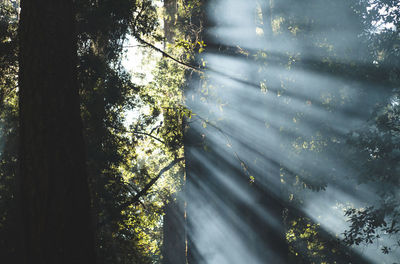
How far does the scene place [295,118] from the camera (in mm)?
10953

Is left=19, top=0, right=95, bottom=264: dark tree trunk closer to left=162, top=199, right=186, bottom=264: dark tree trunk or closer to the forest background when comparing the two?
the forest background

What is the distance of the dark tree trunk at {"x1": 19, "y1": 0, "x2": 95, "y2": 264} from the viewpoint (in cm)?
214

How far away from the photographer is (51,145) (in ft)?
7.70

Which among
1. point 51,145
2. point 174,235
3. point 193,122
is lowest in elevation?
point 51,145

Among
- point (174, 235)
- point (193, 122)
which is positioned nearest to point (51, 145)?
point (193, 122)

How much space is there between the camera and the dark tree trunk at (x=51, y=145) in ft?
7.02

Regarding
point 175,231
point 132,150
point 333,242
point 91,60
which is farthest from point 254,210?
point 175,231

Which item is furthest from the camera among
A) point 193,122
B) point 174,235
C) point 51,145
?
point 174,235

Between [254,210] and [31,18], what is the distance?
4.18m

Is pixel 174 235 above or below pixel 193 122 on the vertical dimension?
above

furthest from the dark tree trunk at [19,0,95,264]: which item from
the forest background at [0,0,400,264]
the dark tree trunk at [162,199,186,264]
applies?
the dark tree trunk at [162,199,186,264]

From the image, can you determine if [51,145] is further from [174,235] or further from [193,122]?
[174,235]

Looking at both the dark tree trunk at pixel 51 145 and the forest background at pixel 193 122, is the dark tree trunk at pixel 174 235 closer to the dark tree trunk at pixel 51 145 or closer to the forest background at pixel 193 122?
the forest background at pixel 193 122

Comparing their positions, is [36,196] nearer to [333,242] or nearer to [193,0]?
[193,0]
